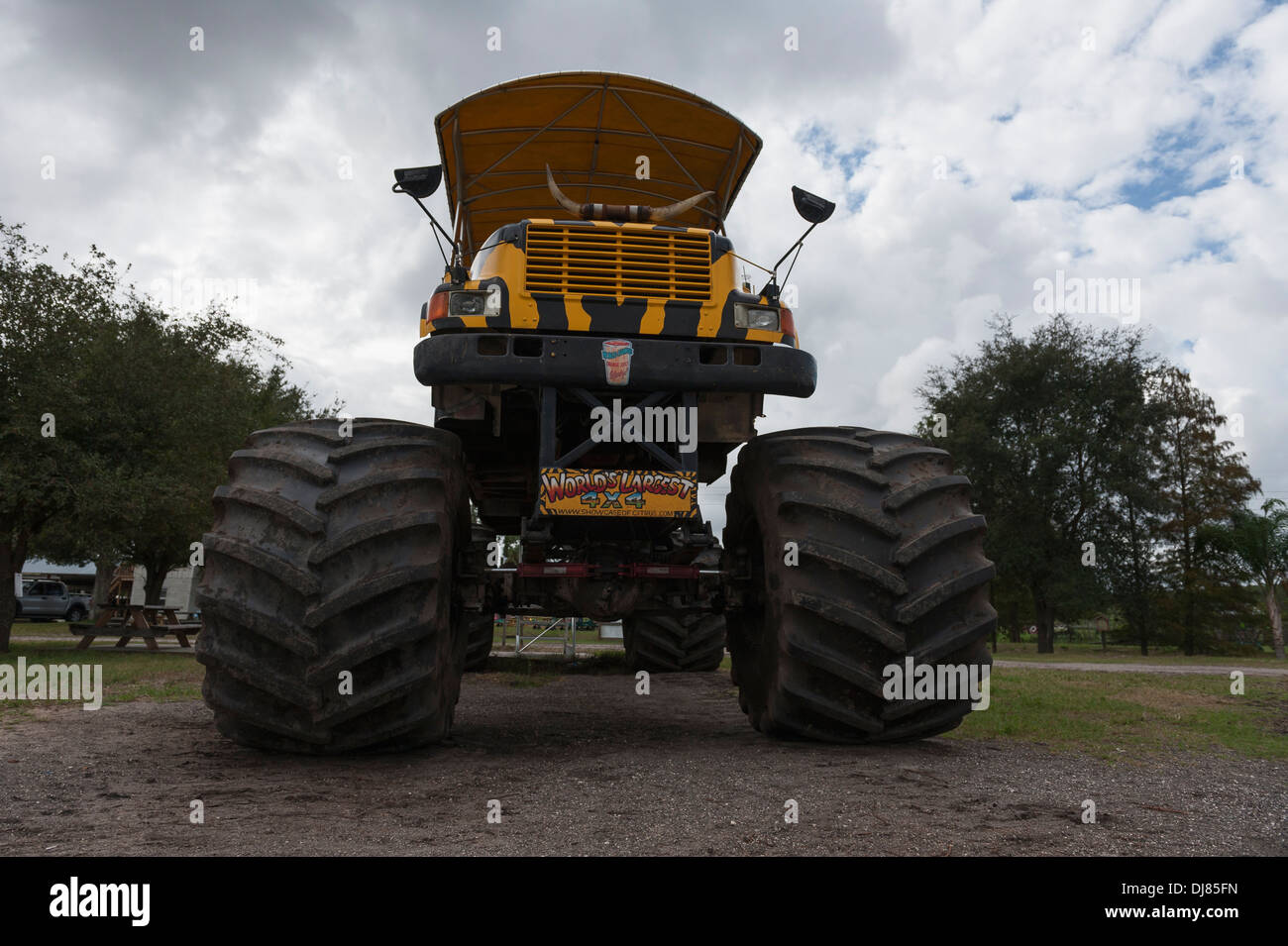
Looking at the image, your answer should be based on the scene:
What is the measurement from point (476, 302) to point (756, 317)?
5.26 ft

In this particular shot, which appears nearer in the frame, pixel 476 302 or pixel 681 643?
pixel 476 302

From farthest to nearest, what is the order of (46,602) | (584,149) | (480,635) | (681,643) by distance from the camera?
(46,602) < (681,643) < (480,635) < (584,149)

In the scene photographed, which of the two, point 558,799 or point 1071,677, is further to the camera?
point 1071,677

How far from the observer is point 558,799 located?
4.09 m

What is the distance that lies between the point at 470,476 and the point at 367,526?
9.65 ft

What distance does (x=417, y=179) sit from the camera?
5945mm

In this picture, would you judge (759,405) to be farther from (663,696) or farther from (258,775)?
(663,696)

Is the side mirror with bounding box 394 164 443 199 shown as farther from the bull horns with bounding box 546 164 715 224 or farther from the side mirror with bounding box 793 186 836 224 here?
the side mirror with bounding box 793 186 836 224

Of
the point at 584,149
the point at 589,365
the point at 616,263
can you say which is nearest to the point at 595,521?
the point at 589,365

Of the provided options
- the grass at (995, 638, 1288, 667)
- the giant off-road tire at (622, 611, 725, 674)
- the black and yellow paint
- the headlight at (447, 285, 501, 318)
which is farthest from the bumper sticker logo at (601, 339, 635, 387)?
the grass at (995, 638, 1288, 667)

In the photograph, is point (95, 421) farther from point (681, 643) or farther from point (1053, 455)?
point (1053, 455)

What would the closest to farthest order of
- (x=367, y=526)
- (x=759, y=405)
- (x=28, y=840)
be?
(x=28, y=840), (x=367, y=526), (x=759, y=405)
